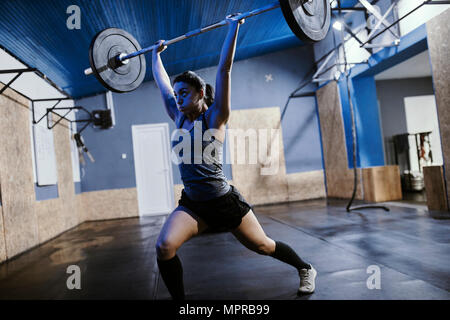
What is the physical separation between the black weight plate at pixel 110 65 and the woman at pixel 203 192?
82 cm

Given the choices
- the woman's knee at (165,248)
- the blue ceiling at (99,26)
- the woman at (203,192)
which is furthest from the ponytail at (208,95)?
the blue ceiling at (99,26)

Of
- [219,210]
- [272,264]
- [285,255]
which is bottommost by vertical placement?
[272,264]

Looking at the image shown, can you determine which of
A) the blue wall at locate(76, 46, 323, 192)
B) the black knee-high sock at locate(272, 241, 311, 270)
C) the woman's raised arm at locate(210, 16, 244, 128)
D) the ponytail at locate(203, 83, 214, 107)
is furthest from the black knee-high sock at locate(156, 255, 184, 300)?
the blue wall at locate(76, 46, 323, 192)

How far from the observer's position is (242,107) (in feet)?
23.2

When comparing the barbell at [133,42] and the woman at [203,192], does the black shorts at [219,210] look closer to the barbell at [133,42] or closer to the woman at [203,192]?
the woman at [203,192]

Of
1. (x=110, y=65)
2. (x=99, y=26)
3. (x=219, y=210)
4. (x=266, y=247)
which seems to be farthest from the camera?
(x=99, y=26)

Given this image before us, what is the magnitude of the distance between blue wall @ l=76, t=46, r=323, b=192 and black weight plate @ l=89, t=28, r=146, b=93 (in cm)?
448

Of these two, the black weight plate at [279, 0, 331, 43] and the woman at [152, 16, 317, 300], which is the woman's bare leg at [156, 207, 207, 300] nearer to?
the woman at [152, 16, 317, 300]

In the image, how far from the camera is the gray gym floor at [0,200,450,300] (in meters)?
1.93

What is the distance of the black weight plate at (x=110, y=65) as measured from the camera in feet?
6.84

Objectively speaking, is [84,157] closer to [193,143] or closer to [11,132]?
[11,132]

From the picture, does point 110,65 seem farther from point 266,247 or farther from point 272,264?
point 272,264

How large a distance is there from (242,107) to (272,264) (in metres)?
4.94

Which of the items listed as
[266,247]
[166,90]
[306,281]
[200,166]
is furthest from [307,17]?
[306,281]
